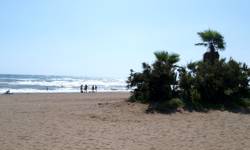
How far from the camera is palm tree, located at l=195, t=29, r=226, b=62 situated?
24422 mm

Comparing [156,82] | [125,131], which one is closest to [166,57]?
[156,82]

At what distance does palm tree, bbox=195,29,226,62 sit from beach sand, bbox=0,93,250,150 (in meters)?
7.50

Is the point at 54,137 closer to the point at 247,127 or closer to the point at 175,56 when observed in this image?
the point at 247,127

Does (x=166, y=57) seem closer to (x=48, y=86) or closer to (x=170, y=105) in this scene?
(x=170, y=105)

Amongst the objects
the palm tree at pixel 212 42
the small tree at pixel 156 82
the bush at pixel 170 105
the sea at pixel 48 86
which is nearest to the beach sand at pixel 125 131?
the bush at pixel 170 105

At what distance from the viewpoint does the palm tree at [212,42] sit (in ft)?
80.1

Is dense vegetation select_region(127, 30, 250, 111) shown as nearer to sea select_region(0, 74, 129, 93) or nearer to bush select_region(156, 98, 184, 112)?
bush select_region(156, 98, 184, 112)

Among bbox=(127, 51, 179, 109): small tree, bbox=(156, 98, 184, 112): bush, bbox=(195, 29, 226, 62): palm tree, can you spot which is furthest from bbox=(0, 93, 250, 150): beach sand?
bbox=(195, 29, 226, 62): palm tree

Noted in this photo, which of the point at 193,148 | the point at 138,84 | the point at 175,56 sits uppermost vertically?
the point at 175,56

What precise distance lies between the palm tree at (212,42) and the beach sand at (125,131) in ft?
24.6

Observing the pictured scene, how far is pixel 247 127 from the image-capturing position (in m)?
13.7

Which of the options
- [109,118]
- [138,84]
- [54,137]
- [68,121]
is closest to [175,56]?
[138,84]

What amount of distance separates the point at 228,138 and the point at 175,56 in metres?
10.0

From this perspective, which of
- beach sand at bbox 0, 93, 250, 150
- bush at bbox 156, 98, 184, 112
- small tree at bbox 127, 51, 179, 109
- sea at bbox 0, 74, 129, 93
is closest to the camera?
beach sand at bbox 0, 93, 250, 150
